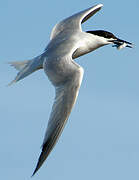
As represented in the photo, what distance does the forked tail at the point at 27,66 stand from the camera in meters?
12.1

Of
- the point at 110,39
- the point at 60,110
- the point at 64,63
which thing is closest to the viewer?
the point at 60,110

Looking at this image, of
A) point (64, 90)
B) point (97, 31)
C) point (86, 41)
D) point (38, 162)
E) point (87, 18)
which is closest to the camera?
point (38, 162)

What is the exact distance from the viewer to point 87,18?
15.6m

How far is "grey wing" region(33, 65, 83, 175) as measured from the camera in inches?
394

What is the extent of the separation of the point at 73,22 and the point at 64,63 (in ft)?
10.3

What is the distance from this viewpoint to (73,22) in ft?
47.4

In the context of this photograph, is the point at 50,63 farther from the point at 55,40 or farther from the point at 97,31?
the point at 97,31

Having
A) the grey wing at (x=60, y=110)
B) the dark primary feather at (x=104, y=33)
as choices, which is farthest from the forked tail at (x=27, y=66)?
the dark primary feather at (x=104, y=33)

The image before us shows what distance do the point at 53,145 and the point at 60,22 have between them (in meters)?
5.41

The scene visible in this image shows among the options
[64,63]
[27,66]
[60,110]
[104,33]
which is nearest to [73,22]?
[104,33]

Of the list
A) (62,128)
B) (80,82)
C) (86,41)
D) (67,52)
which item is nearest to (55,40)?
(86,41)

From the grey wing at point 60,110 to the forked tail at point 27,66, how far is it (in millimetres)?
1248

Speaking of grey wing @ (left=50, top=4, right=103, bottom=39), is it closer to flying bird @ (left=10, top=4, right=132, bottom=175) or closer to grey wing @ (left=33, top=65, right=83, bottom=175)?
flying bird @ (left=10, top=4, right=132, bottom=175)

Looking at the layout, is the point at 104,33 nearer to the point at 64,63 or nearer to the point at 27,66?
the point at 27,66
